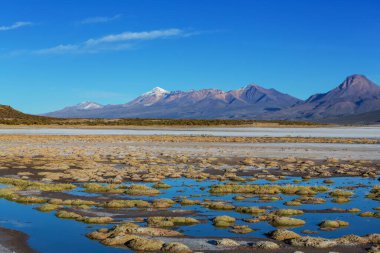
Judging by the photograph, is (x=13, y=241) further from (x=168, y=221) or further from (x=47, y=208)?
(x=168, y=221)

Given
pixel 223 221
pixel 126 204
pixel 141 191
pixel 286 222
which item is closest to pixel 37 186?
pixel 141 191

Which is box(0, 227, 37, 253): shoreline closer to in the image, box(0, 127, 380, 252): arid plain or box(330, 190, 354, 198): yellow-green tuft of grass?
box(0, 127, 380, 252): arid plain

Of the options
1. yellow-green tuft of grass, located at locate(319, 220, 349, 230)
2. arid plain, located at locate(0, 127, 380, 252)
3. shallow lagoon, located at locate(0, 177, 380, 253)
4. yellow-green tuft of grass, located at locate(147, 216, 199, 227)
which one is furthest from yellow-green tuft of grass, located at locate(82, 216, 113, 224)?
yellow-green tuft of grass, located at locate(319, 220, 349, 230)

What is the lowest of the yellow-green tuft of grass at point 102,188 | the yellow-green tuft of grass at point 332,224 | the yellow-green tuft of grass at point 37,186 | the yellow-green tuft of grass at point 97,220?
the yellow-green tuft of grass at point 332,224

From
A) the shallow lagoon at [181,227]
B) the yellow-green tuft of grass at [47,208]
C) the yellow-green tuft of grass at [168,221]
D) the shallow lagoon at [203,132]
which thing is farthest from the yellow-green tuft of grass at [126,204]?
the shallow lagoon at [203,132]

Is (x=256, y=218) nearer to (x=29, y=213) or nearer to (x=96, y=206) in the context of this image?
(x=96, y=206)

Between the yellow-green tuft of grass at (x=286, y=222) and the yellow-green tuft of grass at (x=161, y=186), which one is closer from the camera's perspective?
the yellow-green tuft of grass at (x=286, y=222)

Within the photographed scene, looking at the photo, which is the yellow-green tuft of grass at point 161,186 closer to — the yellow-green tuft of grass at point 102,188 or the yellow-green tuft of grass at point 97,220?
the yellow-green tuft of grass at point 102,188

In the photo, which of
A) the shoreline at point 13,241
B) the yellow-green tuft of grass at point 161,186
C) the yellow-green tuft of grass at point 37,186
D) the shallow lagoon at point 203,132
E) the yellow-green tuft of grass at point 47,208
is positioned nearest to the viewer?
the shoreline at point 13,241

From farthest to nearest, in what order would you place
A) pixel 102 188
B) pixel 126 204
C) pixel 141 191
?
pixel 102 188, pixel 141 191, pixel 126 204

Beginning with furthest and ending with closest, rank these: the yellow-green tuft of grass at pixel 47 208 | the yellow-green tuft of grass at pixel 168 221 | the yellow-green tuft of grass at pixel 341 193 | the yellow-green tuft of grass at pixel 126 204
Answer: the yellow-green tuft of grass at pixel 341 193 < the yellow-green tuft of grass at pixel 126 204 < the yellow-green tuft of grass at pixel 47 208 < the yellow-green tuft of grass at pixel 168 221

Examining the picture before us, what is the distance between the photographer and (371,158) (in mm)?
48031

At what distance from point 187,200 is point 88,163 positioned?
61.0 feet

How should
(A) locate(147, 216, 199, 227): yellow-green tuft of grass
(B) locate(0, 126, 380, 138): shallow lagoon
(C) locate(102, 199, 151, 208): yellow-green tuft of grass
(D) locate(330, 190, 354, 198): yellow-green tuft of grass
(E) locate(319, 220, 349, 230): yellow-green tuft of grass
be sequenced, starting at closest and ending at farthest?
(E) locate(319, 220, 349, 230): yellow-green tuft of grass < (A) locate(147, 216, 199, 227): yellow-green tuft of grass < (C) locate(102, 199, 151, 208): yellow-green tuft of grass < (D) locate(330, 190, 354, 198): yellow-green tuft of grass < (B) locate(0, 126, 380, 138): shallow lagoon
